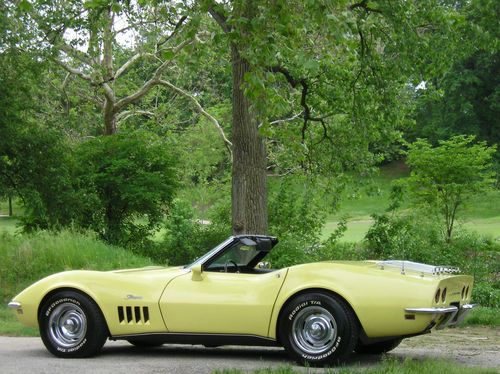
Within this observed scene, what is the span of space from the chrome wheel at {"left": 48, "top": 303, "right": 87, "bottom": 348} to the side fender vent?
40 cm

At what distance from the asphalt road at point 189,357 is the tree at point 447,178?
15257 millimetres

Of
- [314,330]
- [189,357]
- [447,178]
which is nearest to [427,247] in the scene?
[447,178]

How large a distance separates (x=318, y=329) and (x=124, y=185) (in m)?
15.9

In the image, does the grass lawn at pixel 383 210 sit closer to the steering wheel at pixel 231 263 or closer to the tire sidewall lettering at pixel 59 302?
the steering wheel at pixel 231 263

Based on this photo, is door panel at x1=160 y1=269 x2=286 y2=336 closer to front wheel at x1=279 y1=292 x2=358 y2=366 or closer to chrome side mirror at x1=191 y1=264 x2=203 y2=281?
chrome side mirror at x1=191 y1=264 x2=203 y2=281

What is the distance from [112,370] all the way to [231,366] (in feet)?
3.73

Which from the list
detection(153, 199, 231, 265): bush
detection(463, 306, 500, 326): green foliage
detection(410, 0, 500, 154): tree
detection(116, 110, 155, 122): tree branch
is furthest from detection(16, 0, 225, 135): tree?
detection(410, 0, 500, 154): tree

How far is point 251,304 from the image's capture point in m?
8.82

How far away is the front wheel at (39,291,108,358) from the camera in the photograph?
9.24 meters

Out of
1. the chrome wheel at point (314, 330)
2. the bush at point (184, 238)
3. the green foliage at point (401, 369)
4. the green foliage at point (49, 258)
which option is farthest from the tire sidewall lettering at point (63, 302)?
the bush at point (184, 238)

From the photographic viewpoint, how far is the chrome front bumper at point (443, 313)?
8.21 m

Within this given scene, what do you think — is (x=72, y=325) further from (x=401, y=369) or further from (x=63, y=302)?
(x=401, y=369)

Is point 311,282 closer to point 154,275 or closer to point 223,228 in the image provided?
point 154,275

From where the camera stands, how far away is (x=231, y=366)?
28.6 feet
